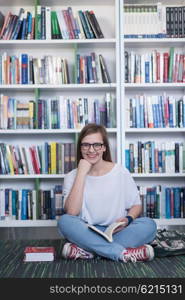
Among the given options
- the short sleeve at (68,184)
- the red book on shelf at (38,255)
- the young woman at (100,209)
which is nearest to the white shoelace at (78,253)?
the young woman at (100,209)

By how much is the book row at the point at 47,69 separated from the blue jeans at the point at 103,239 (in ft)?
4.77

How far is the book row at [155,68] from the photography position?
383 centimetres

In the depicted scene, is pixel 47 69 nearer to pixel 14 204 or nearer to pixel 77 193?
pixel 14 204

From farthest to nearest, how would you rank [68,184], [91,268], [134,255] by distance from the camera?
[68,184] → [134,255] → [91,268]

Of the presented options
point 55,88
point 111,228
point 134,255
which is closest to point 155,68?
point 55,88

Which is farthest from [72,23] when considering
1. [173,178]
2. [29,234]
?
→ [29,234]

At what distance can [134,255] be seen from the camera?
2521mm

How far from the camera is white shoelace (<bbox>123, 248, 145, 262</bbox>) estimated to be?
250 cm

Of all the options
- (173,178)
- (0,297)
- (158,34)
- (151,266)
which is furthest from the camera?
(173,178)

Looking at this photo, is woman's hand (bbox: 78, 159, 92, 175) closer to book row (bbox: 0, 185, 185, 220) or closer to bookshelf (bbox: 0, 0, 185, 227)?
bookshelf (bbox: 0, 0, 185, 227)

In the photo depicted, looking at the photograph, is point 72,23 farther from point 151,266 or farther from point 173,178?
point 151,266

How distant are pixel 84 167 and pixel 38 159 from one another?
3.62 ft

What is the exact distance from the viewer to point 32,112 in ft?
12.6

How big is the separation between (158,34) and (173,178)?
1179mm
